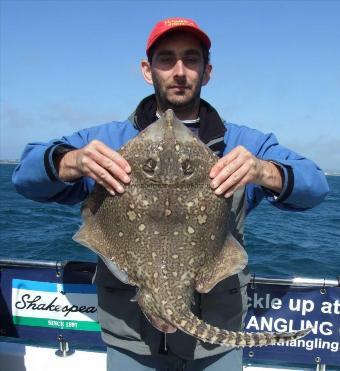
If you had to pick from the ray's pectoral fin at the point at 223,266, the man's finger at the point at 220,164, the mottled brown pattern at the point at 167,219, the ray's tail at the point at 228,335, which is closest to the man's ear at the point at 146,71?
the mottled brown pattern at the point at 167,219

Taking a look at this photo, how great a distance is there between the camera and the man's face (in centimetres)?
358

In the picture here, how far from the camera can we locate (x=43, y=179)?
3230mm

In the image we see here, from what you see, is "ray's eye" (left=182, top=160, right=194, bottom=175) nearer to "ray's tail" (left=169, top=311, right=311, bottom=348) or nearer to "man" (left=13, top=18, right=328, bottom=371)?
"man" (left=13, top=18, right=328, bottom=371)

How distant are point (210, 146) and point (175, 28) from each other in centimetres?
99

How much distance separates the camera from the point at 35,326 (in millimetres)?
5375

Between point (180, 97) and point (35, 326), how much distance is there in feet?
11.4

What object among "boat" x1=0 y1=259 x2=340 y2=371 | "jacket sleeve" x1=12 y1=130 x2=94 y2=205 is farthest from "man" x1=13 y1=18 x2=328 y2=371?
"boat" x1=0 y1=259 x2=340 y2=371

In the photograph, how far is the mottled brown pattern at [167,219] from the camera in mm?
2914

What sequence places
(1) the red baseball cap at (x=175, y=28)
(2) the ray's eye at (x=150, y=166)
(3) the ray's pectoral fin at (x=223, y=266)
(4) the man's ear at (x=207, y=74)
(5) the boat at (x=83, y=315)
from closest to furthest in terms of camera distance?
(2) the ray's eye at (x=150, y=166)
(3) the ray's pectoral fin at (x=223, y=266)
(1) the red baseball cap at (x=175, y=28)
(4) the man's ear at (x=207, y=74)
(5) the boat at (x=83, y=315)

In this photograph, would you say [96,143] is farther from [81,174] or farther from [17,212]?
[17,212]

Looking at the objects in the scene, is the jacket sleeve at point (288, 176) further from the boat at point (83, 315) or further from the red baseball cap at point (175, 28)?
the boat at point (83, 315)

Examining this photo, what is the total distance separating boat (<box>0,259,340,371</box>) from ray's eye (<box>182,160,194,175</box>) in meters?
2.40

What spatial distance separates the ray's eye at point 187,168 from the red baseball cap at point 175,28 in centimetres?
124

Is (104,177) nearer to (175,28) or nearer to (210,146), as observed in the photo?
(210,146)
